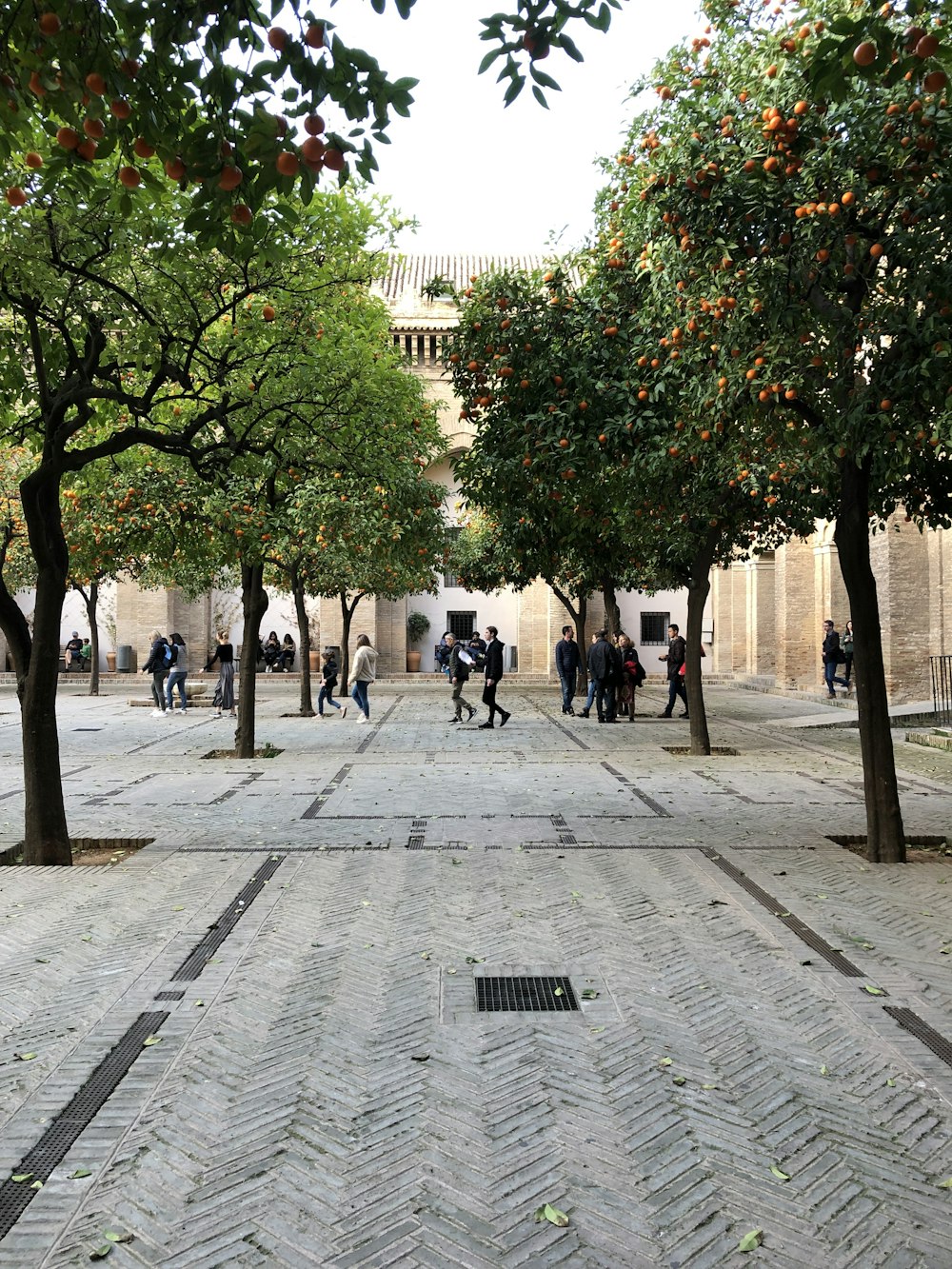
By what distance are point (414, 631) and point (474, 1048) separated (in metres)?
34.8

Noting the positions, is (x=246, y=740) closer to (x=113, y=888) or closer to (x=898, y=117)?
(x=113, y=888)

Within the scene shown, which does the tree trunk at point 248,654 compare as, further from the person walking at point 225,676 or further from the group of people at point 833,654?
the group of people at point 833,654

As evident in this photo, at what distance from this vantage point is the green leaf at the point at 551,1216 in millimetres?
3008

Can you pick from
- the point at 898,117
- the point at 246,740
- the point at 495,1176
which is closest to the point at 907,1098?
the point at 495,1176

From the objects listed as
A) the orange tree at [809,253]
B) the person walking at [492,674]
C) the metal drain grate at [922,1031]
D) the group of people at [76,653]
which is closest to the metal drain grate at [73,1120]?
the metal drain grate at [922,1031]

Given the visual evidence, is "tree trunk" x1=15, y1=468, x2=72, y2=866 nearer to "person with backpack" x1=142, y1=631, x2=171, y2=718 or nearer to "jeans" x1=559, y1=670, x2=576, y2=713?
"person with backpack" x1=142, y1=631, x2=171, y2=718

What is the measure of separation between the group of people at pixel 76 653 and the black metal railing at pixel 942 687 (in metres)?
28.8

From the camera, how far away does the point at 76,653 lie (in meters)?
38.1

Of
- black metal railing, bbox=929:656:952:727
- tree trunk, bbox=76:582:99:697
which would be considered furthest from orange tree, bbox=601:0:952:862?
tree trunk, bbox=76:582:99:697

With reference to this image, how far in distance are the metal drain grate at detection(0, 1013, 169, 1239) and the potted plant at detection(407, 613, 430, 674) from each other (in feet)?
112

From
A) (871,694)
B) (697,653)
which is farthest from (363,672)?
(871,694)

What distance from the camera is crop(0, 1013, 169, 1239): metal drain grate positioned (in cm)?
316

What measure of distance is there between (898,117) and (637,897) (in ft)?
16.2

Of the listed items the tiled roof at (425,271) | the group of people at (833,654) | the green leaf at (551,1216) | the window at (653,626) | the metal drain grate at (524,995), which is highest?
the tiled roof at (425,271)
